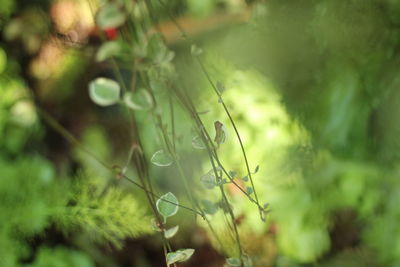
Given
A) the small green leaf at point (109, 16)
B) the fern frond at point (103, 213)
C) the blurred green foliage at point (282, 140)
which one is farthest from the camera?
the fern frond at point (103, 213)

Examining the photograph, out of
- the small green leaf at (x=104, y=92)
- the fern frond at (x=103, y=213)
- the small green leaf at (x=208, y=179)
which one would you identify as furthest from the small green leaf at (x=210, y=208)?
the fern frond at (x=103, y=213)

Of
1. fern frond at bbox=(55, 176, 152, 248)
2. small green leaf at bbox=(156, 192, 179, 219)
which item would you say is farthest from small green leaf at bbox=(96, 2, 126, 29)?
fern frond at bbox=(55, 176, 152, 248)

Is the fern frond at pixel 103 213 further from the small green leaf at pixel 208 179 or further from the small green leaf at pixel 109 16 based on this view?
the small green leaf at pixel 109 16

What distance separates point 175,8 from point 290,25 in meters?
0.20

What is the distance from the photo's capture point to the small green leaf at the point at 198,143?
428 millimetres

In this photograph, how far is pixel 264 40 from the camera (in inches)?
25.8

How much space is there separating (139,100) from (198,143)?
8cm

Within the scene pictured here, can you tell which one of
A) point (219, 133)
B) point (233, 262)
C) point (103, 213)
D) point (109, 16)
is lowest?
point (103, 213)

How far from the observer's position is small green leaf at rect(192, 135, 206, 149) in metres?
0.43

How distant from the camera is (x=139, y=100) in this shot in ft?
1.25

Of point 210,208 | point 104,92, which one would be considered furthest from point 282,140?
point 104,92

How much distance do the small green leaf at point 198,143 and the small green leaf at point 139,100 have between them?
0.06 meters

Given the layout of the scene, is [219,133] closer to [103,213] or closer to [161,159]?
[161,159]

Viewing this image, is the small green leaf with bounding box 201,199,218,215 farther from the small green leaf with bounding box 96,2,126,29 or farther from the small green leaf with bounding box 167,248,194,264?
the small green leaf with bounding box 96,2,126,29
